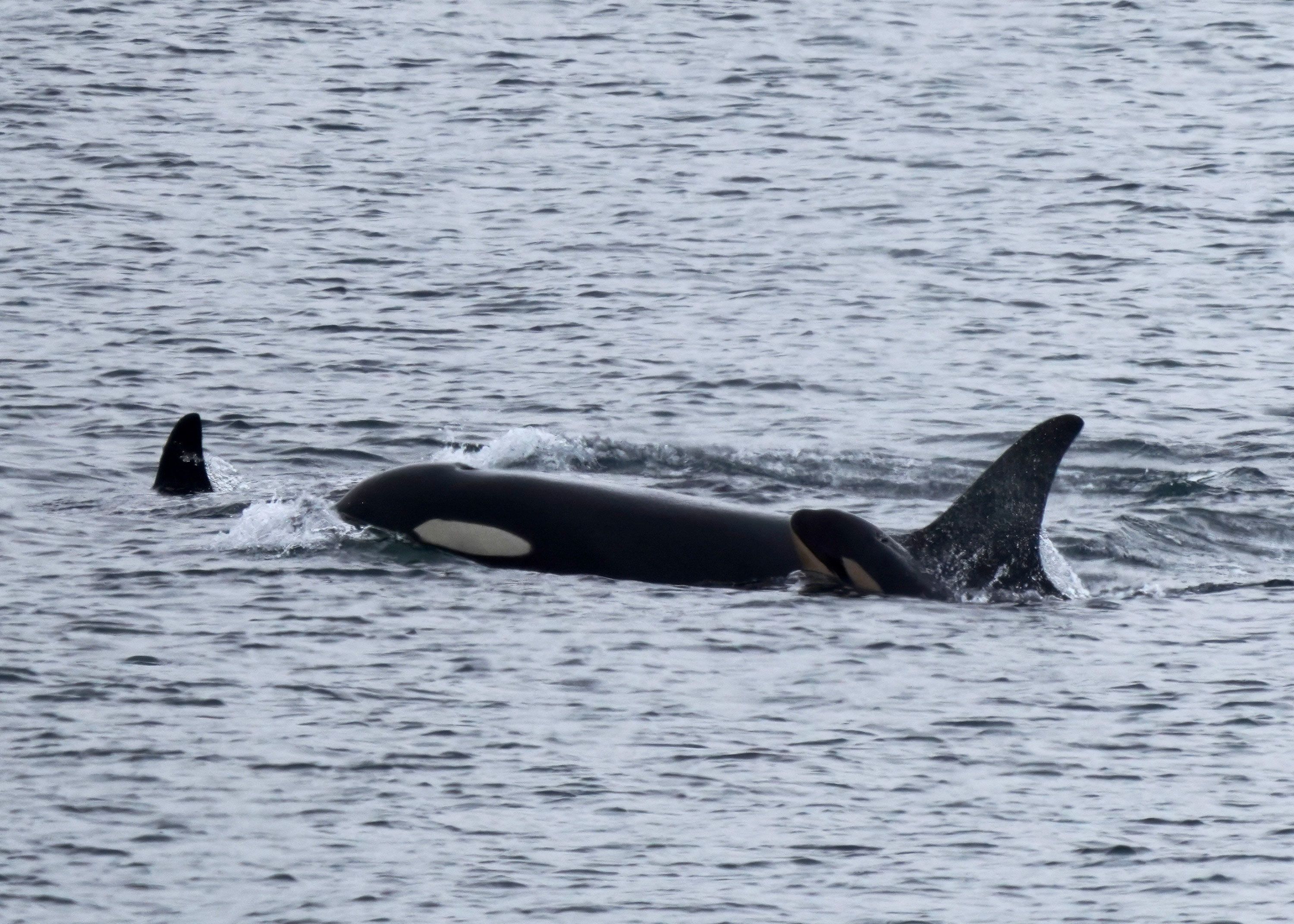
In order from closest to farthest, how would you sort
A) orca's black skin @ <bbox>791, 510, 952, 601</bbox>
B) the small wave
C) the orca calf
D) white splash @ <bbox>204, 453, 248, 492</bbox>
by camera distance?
orca's black skin @ <bbox>791, 510, 952, 601</bbox>, the orca calf, white splash @ <bbox>204, 453, 248, 492</bbox>, the small wave

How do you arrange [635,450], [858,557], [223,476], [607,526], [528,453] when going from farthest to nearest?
[635,450]
[528,453]
[223,476]
[607,526]
[858,557]

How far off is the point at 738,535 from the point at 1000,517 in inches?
72.0

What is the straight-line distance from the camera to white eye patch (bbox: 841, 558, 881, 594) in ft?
54.2

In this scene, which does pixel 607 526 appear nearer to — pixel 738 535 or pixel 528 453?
pixel 738 535

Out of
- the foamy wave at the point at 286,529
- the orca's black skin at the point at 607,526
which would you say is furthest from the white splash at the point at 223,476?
the orca's black skin at the point at 607,526

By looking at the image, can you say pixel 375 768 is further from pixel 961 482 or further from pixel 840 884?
pixel 961 482

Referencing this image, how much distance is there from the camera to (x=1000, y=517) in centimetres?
1664

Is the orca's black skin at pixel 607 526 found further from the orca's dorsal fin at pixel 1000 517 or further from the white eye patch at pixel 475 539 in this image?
the orca's dorsal fin at pixel 1000 517

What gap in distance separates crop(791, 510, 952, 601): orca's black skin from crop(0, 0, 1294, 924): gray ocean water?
1.07ft

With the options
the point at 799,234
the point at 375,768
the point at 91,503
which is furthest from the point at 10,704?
the point at 799,234

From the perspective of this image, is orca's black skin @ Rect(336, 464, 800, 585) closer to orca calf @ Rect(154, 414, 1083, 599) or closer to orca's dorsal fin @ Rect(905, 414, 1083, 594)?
orca calf @ Rect(154, 414, 1083, 599)

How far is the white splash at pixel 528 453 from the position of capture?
21000mm

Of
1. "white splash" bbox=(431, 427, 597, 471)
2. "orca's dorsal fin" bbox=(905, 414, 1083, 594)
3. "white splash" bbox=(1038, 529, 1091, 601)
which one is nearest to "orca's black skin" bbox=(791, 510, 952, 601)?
"orca's dorsal fin" bbox=(905, 414, 1083, 594)

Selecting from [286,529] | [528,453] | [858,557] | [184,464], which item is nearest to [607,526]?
[858,557]
